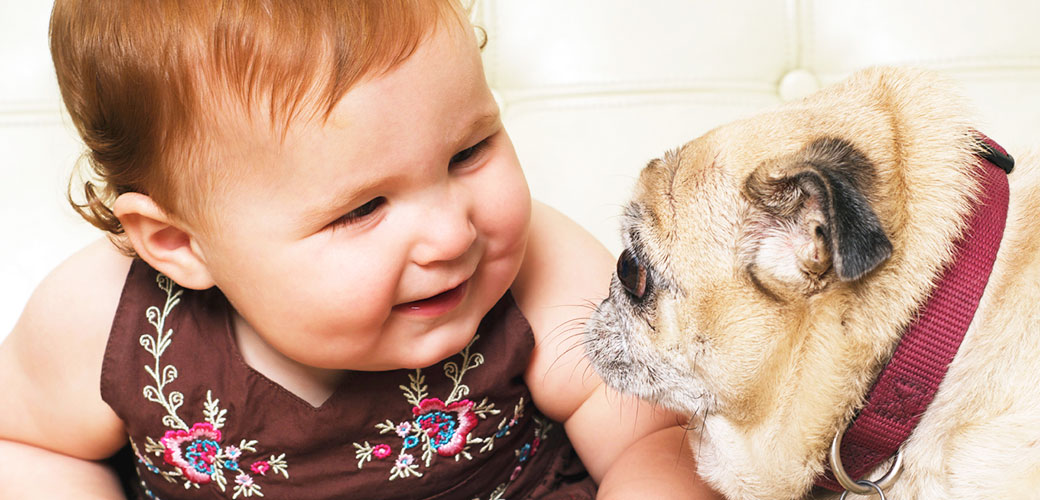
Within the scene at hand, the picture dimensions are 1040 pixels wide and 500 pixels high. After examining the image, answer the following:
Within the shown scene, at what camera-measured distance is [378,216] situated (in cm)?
80

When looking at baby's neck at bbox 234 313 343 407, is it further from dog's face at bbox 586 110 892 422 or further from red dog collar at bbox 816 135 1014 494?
red dog collar at bbox 816 135 1014 494

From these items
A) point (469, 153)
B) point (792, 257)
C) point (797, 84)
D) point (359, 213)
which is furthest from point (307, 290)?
point (797, 84)

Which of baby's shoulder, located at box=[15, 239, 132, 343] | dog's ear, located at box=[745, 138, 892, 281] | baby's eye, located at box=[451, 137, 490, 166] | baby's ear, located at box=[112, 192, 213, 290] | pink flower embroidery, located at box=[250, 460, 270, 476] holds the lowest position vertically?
pink flower embroidery, located at box=[250, 460, 270, 476]

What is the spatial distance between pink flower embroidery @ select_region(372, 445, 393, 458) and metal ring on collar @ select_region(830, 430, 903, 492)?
1.54ft

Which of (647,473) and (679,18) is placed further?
(679,18)

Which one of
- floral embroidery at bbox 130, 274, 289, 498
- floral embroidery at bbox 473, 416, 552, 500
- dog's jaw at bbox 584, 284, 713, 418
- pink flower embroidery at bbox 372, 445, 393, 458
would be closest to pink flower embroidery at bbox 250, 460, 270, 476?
floral embroidery at bbox 130, 274, 289, 498

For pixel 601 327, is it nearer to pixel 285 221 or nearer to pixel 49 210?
pixel 285 221

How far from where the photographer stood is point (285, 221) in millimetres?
791

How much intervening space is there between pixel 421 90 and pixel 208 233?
0.23 metres

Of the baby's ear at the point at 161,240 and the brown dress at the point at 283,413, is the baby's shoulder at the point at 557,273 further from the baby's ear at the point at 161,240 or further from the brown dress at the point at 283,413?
the baby's ear at the point at 161,240

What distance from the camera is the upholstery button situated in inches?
55.7

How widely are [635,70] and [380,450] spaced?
683 millimetres

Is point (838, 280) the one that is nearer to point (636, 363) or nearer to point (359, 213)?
point (636, 363)

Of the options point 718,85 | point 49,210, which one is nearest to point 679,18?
point 718,85
